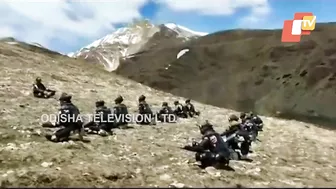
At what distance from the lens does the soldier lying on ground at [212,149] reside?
1448cm

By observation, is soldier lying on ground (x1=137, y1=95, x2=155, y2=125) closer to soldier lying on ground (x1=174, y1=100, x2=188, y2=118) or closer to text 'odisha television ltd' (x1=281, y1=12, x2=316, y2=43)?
soldier lying on ground (x1=174, y1=100, x2=188, y2=118)

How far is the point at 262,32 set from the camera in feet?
461

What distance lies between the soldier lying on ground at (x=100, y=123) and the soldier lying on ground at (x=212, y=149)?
5.39 meters

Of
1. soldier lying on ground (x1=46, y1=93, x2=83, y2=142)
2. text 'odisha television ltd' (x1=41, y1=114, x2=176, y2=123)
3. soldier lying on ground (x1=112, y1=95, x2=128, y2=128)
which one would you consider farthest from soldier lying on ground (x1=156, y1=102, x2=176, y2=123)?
soldier lying on ground (x1=46, y1=93, x2=83, y2=142)

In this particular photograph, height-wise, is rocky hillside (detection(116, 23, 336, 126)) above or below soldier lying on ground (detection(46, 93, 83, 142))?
above

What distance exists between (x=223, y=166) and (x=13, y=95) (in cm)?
1541

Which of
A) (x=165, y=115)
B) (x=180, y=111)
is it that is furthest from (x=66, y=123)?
(x=180, y=111)

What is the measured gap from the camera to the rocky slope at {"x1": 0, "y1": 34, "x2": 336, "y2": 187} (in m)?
13.4

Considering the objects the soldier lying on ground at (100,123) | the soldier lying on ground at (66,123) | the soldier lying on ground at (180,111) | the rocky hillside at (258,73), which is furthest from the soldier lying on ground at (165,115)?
the rocky hillside at (258,73)

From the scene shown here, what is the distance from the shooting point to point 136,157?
16156mm

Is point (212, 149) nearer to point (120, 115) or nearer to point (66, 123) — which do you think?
point (66, 123)

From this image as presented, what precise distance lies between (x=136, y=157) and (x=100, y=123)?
367 centimetres

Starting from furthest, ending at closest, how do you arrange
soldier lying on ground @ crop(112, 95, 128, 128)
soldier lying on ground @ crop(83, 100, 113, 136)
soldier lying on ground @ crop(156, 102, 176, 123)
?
1. soldier lying on ground @ crop(156, 102, 176, 123)
2. soldier lying on ground @ crop(112, 95, 128, 128)
3. soldier lying on ground @ crop(83, 100, 113, 136)

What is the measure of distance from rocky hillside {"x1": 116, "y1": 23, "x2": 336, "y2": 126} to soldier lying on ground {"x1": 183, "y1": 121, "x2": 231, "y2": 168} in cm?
5870
